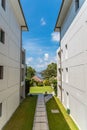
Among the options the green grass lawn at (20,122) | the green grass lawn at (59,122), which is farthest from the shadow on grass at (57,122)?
the green grass lawn at (20,122)

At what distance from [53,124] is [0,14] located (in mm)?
9075

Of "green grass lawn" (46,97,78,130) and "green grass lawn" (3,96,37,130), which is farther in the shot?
"green grass lawn" (3,96,37,130)

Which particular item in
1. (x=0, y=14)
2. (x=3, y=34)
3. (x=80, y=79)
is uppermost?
(x=0, y=14)

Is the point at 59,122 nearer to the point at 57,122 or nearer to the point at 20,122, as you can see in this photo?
the point at 57,122

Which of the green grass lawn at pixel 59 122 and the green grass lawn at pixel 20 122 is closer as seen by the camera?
the green grass lawn at pixel 59 122

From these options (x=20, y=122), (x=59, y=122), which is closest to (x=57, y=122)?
(x=59, y=122)

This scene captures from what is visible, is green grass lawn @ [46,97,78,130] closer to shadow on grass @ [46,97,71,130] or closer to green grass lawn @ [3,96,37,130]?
shadow on grass @ [46,97,71,130]

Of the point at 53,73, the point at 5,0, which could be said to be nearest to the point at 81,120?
the point at 5,0

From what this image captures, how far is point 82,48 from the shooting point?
11.9m

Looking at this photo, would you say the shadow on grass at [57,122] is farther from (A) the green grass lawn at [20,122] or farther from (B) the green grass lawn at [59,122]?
(A) the green grass lawn at [20,122]

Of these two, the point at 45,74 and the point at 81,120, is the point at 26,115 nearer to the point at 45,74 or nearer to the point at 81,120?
the point at 81,120

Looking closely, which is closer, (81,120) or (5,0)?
(81,120)

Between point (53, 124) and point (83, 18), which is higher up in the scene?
point (83, 18)

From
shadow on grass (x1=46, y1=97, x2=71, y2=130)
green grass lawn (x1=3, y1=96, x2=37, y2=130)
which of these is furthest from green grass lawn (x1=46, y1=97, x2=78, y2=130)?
green grass lawn (x1=3, y1=96, x2=37, y2=130)
